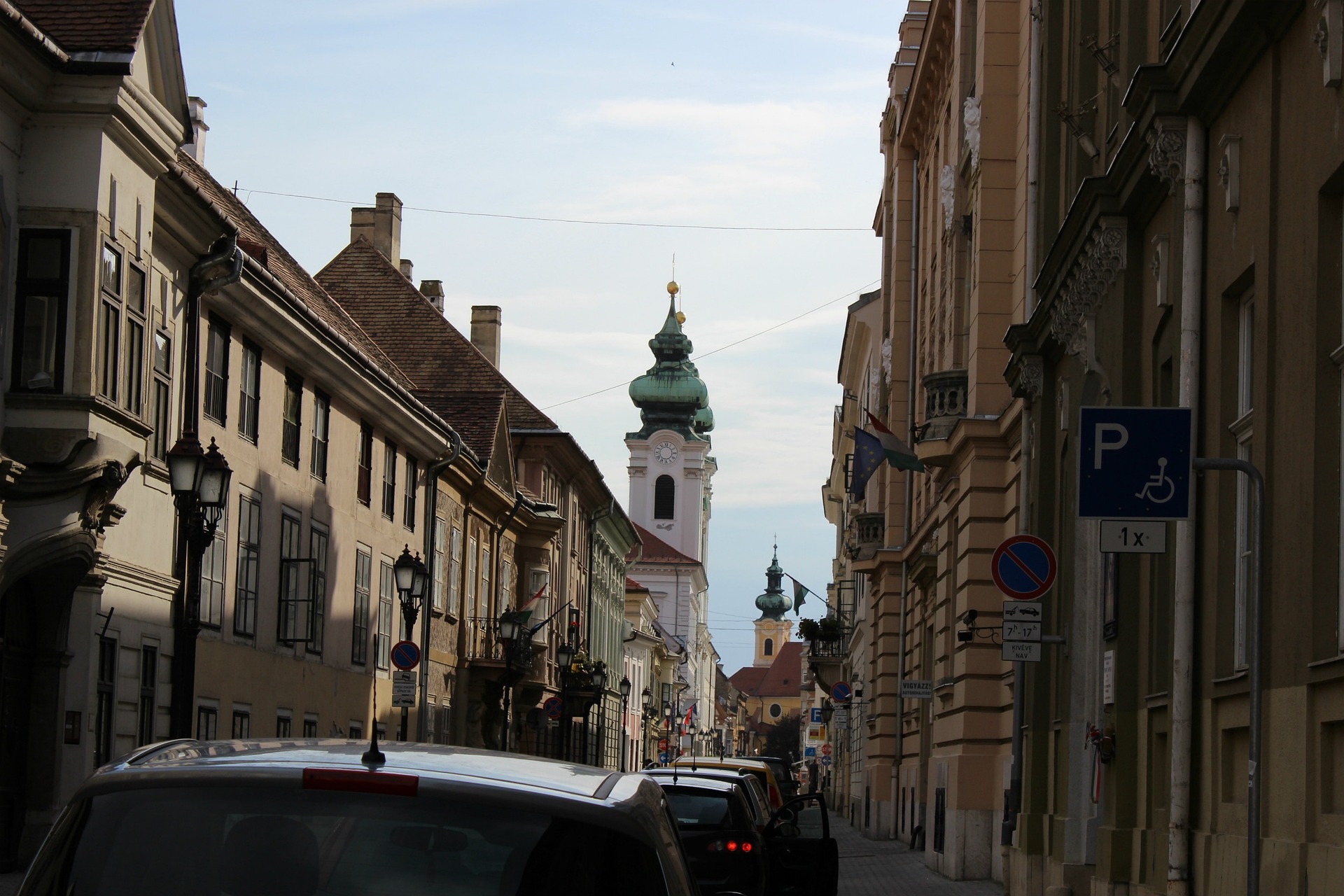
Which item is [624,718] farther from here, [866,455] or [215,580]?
[215,580]

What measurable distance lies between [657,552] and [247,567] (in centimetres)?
11866

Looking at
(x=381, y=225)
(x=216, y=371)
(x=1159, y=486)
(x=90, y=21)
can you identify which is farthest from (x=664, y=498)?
(x=1159, y=486)

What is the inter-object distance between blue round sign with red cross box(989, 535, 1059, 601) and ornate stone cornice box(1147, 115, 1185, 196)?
Answer: 13.9 feet

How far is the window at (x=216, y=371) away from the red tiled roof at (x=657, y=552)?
390 ft

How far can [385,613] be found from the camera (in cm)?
3597

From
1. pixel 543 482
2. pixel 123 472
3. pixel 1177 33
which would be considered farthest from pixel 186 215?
pixel 543 482

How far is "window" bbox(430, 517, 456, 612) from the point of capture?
3897 centimetres

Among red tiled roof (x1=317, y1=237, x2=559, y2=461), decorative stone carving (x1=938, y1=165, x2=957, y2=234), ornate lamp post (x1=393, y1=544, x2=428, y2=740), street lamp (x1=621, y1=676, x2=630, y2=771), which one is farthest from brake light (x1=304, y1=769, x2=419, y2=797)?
street lamp (x1=621, y1=676, x2=630, y2=771)

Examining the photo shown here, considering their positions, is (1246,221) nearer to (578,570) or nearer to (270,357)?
(270,357)

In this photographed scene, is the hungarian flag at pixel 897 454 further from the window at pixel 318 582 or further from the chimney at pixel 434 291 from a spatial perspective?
the chimney at pixel 434 291

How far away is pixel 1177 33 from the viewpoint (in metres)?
13.2

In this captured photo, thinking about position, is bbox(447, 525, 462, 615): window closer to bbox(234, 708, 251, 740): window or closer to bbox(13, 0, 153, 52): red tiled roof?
bbox(234, 708, 251, 740): window

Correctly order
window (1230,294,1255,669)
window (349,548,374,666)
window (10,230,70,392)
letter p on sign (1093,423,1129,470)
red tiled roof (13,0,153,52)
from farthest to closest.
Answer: window (349,548,374,666) < red tiled roof (13,0,153,52) < window (10,230,70,392) < window (1230,294,1255,669) < letter p on sign (1093,423,1129,470)

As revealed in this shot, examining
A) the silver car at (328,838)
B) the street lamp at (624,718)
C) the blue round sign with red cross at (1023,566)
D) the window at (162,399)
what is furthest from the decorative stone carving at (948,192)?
the street lamp at (624,718)
